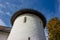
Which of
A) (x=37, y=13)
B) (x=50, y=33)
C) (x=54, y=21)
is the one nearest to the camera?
(x=37, y=13)

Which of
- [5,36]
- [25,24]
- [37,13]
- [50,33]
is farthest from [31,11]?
[50,33]

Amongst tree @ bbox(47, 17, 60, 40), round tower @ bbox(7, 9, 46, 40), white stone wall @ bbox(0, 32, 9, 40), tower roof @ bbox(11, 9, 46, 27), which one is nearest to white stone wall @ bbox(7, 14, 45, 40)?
round tower @ bbox(7, 9, 46, 40)

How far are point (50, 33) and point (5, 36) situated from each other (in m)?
6.82

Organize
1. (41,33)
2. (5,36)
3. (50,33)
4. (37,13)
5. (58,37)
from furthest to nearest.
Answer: (50,33)
(58,37)
(5,36)
(37,13)
(41,33)

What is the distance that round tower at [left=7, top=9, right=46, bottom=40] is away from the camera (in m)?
15.3

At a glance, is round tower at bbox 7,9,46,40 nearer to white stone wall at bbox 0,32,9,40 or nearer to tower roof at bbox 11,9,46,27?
tower roof at bbox 11,9,46,27

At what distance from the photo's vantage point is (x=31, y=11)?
1709 centimetres

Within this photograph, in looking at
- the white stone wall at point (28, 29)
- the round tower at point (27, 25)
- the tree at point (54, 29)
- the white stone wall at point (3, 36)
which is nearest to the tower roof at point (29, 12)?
the round tower at point (27, 25)

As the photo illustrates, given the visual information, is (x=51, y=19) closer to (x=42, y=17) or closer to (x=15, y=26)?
(x=42, y=17)

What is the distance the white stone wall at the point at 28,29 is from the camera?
1527cm

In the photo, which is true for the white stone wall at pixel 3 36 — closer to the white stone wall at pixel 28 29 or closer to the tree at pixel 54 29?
the white stone wall at pixel 28 29

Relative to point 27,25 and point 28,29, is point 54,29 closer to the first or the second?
point 27,25

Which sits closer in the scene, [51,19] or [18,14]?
[18,14]

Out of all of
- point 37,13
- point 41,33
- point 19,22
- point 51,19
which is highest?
point 51,19
